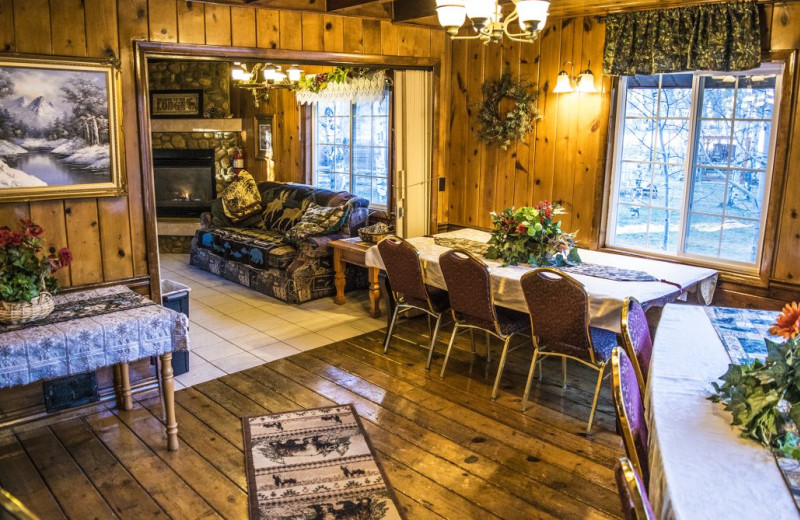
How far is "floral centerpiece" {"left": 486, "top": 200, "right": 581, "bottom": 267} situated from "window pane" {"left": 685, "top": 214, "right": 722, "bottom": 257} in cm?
91

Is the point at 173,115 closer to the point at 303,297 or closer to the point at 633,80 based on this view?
the point at 303,297

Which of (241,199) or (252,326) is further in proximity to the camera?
(241,199)

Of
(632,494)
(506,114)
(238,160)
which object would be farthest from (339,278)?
(632,494)

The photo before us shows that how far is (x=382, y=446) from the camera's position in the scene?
3.60 metres

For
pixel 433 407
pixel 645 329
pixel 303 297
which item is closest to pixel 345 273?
pixel 303 297

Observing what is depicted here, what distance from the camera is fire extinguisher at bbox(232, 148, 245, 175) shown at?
353 inches

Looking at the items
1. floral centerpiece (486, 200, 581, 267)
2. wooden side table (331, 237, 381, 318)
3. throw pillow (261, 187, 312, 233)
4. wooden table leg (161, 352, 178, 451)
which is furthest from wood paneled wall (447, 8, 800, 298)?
wooden table leg (161, 352, 178, 451)

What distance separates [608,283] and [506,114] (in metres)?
2.07

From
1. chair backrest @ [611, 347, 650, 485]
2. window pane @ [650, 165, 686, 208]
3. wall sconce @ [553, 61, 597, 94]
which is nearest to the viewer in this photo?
chair backrest @ [611, 347, 650, 485]

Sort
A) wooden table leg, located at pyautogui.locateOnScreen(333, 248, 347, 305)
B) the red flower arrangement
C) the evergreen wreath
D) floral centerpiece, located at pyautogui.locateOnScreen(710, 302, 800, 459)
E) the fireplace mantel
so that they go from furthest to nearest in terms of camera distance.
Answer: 1. the fireplace mantel
2. wooden table leg, located at pyautogui.locateOnScreen(333, 248, 347, 305)
3. the evergreen wreath
4. the red flower arrangement
5. floral centerpiece, located at pyautogui.locateOnScreen(710, 302, 800, 459)

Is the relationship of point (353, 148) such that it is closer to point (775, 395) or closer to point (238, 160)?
point (238, 160)

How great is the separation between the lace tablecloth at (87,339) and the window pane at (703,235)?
3447 millimetres

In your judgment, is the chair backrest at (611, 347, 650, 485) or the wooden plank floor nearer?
the chair backrest at (611, 347, 650, 485)

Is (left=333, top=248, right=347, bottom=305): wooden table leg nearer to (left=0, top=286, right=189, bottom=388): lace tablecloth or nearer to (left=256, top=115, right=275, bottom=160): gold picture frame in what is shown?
(left=0, top=286, right=189, bottom=388): lace tablecloth
